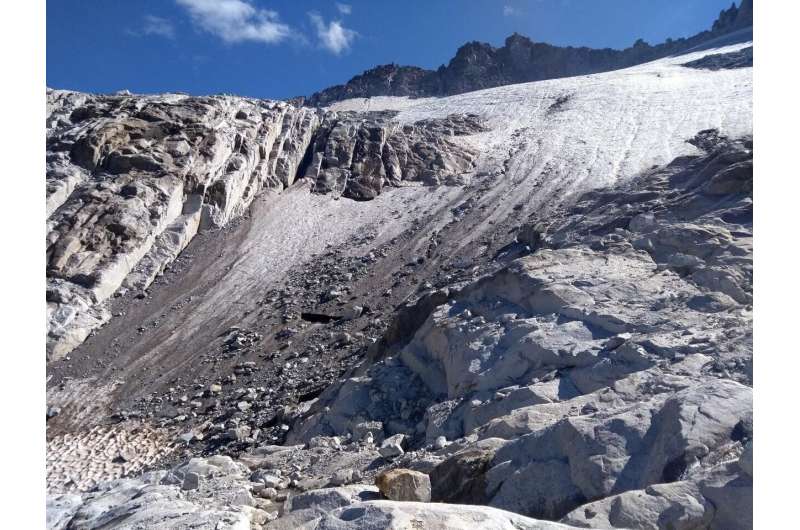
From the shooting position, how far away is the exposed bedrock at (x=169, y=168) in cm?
1875

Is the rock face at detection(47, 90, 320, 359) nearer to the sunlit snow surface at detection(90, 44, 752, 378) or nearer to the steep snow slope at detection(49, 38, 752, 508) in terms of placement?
the steep snow slope at detection(49, 38, 752, 508)

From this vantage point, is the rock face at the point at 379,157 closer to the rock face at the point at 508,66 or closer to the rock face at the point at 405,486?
the rock face at the point at 405,486

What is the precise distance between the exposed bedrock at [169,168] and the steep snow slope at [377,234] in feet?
2.59

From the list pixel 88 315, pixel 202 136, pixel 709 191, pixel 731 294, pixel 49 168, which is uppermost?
pixel 202 136

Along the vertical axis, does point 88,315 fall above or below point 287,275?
below

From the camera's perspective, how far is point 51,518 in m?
6.17

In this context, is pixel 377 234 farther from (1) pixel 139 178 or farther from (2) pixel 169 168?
(1) pixel 139 178

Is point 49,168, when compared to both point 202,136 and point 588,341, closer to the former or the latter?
point 202,136

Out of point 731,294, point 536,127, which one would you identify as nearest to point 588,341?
point 731,294

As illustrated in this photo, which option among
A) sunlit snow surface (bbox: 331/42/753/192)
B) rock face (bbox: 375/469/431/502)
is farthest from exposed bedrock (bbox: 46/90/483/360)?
rock face (bbox: 375/469/431/502)

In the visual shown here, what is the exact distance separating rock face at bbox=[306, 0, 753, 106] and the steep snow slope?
2490 cm

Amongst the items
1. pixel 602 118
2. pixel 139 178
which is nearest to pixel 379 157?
pixel 139 178

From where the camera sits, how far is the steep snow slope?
15688 mm

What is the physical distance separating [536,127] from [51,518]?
2590cm
